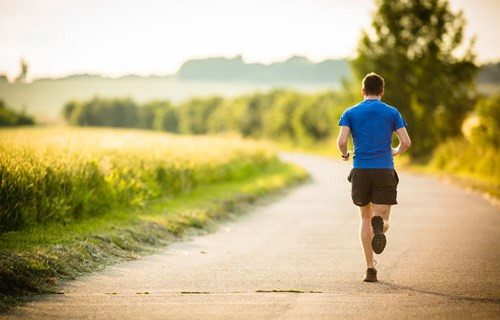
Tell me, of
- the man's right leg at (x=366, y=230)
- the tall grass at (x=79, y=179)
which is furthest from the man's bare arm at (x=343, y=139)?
the tall grass at (x=79, y=179)

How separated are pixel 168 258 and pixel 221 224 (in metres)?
4.57

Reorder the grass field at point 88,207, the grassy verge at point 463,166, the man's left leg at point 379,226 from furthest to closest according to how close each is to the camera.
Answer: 1. the grassy verge at point 463,166
2. the grass field at point 88,207
3. the man's left leg at point 379,226

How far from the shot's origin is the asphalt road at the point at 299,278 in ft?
20.4

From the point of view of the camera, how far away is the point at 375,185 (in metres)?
7.68

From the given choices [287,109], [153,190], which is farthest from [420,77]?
[287,109]

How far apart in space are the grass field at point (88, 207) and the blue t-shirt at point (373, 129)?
3.75m

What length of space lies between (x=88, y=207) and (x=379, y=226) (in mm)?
6340

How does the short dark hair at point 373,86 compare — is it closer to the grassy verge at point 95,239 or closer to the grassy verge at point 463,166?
the grassy verge at point 95,239

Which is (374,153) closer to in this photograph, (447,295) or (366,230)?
(366,230)

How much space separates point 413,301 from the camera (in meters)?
6.63

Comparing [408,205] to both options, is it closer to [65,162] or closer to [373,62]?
[65,162]

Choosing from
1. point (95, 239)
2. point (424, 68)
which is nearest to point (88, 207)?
point (95, 239)

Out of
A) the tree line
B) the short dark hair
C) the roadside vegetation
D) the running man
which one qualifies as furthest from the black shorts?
the roadside vegetation

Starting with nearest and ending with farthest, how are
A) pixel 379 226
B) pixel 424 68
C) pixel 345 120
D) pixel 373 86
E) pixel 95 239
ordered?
pixel 379 226 < pixel 345 120 < pixel 373 86 < pixel 95 239 < pixel 424 68
